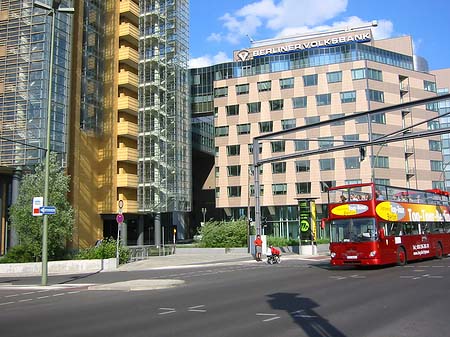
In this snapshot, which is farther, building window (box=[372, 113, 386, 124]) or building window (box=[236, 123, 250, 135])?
building window (box=[236, 123, 250, 135])

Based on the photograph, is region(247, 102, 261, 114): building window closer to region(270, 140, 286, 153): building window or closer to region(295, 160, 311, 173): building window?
region(270, 140, 286, 153): building window

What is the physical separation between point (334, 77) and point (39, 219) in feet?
174

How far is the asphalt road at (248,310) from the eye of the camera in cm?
909

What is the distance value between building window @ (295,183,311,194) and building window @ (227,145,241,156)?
10.9 meters

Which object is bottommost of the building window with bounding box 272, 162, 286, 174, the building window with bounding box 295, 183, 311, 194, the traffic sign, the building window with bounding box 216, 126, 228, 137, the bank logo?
the traffic sign

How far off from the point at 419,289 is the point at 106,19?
5333 centimetres

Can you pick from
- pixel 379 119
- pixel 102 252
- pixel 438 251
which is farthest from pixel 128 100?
pixel 438 251

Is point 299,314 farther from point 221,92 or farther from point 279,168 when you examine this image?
point 221,92

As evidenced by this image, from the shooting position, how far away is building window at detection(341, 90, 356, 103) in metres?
71.1

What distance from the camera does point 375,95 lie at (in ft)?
234

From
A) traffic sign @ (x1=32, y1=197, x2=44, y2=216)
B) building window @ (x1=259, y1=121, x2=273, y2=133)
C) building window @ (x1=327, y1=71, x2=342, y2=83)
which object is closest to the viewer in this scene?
traffic sign @ (x1=32, y1=197, x2=44, y2=216)

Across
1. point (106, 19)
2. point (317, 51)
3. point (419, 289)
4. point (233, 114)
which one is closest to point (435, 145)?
point (317, 51)

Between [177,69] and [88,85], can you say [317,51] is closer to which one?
[177,69]

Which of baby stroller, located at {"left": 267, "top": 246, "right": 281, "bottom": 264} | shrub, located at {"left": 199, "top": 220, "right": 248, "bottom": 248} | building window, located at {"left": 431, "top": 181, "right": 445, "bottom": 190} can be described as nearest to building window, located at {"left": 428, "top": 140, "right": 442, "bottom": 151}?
building window, located at {"left": 431, "top": 181, "right": 445, "bottom": 190}
